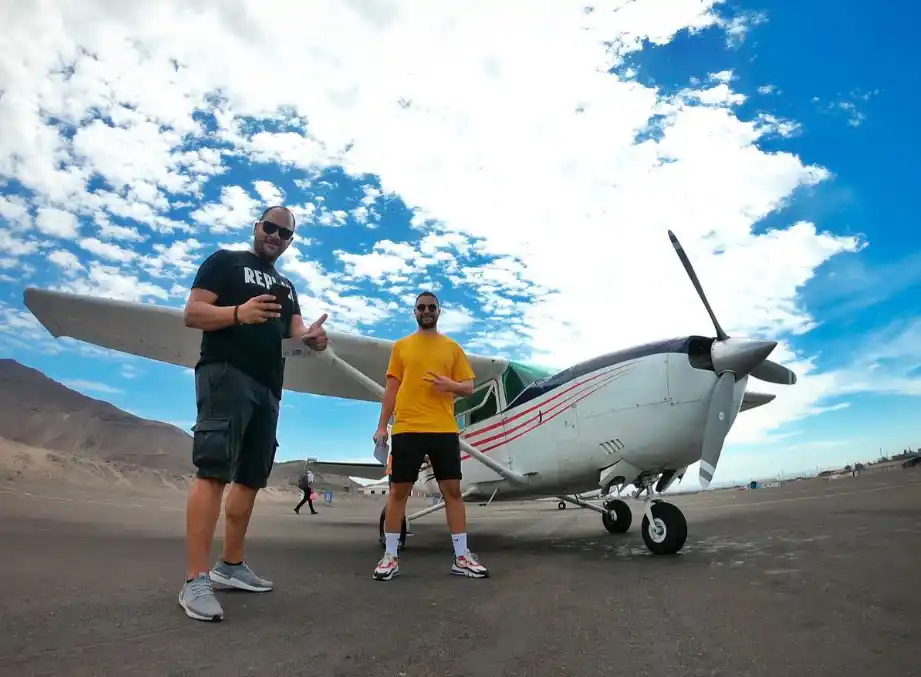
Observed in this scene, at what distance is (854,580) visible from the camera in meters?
2.73

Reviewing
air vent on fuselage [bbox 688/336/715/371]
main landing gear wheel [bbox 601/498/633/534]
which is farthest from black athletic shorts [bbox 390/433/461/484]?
main landing gear wheel [bbox 601/498/633/534]

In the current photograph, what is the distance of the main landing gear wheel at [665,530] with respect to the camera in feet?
13.3

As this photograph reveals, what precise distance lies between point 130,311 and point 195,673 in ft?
18.2

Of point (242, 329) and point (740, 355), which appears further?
point (740, 355)

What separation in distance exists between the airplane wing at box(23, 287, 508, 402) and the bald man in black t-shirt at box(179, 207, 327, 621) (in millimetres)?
3771

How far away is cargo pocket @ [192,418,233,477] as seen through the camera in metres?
2.30

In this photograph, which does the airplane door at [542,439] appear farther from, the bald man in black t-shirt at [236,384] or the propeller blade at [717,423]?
the bald man in black t-shirt at [236,384]

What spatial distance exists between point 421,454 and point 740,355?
2.65 metres

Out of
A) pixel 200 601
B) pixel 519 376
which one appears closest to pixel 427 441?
pixel 200 601

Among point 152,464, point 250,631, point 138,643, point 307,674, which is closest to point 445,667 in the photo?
point 307,674

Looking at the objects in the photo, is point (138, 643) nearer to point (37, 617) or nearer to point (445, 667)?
point (37, 617)

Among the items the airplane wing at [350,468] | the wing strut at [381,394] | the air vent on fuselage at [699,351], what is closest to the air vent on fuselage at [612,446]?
the air vent on fuselage at [699,351]

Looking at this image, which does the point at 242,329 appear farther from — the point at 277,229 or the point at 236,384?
the point at 277,229

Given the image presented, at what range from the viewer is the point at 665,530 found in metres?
4.11
